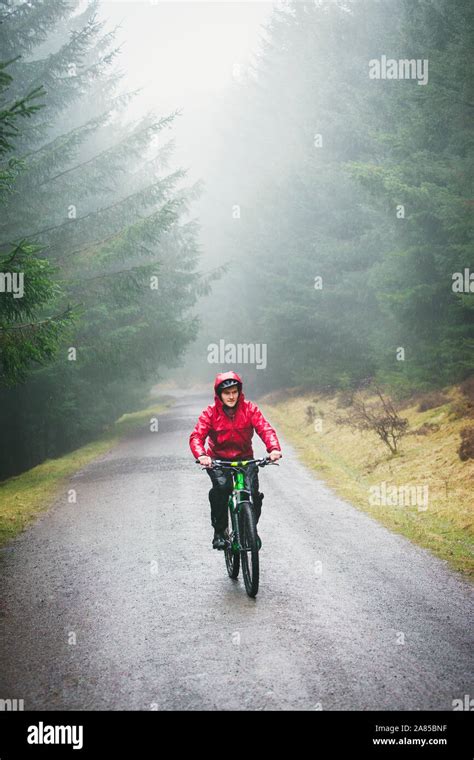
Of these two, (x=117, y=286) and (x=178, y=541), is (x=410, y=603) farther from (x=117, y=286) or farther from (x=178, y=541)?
(x=117, y=286)

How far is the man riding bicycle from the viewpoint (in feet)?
20.0

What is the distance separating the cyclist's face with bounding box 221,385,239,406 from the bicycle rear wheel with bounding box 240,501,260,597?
1.17 m

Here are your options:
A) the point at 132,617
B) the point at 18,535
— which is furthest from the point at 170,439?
the point at 132,617

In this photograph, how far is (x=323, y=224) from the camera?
985 inches

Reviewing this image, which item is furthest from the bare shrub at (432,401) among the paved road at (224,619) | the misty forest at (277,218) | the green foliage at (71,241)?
the green foliage at (71,241)

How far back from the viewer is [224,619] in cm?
512

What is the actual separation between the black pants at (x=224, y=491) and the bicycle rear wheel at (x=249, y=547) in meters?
0.22

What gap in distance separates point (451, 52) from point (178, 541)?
44.3 feet

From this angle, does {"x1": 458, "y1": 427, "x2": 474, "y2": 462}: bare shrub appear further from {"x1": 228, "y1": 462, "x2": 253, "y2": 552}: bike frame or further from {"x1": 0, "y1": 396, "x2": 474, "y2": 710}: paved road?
{"x1": 228, "y1": 462, "x2": 253, "y2": 552}: bike frame

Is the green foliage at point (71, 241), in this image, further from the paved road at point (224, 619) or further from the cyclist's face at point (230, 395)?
the cyclist's face at point (230, 395)

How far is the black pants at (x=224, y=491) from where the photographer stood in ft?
19.4

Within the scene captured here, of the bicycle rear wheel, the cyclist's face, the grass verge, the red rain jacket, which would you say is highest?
the cyclist's face

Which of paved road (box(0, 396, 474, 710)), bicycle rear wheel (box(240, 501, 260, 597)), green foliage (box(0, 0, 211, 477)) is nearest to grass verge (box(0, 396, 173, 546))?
paved road (box(0, 396, 474, 710))

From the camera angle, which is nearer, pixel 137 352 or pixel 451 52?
pixel 451 52
